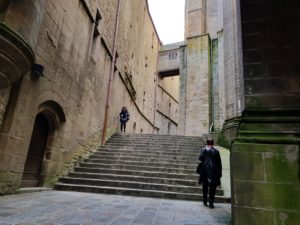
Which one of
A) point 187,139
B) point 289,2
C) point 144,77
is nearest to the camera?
A: point 289,2

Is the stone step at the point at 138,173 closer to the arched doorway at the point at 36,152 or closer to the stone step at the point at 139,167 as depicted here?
the stone step at the point at 139,167

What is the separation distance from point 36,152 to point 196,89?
40.8ft

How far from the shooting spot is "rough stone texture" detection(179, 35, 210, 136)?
52.3ft

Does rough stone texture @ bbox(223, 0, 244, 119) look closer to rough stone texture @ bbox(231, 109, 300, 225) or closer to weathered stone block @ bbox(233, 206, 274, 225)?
rough stone texture @ bbox(231, 109, 300, 225)

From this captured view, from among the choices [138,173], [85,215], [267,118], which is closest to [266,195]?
[267,118]

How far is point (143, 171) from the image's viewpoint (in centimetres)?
720

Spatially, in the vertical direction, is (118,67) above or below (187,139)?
above

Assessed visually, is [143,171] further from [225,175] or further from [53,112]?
[53,112]

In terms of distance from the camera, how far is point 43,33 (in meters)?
5.47

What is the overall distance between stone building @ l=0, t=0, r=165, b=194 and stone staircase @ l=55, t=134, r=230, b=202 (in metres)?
0.58

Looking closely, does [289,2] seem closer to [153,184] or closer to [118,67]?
[153,184]

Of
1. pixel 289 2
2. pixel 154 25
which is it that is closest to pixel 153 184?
pixel 289 2

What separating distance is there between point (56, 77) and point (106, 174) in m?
3.01

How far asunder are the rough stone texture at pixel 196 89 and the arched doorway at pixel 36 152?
36.0 feet
